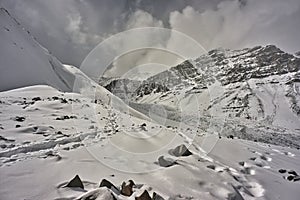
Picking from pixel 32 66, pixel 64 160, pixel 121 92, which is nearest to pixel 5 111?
pixel 64 160

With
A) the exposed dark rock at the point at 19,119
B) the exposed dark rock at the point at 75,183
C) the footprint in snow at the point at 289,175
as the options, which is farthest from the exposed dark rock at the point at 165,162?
the exposed dark rock at the point at 19,119

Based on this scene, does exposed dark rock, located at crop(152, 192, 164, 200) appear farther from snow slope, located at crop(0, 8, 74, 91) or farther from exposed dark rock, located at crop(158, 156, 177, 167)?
snow slope, located at crop(0, 8, 74, 91)

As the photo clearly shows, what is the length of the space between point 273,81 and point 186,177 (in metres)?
125

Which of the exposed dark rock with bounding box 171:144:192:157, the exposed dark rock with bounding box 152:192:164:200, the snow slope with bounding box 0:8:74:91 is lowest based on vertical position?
the exposed dark rock with bounding box 152:192:164:200

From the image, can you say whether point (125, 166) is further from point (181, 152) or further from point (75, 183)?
point (181, 152)

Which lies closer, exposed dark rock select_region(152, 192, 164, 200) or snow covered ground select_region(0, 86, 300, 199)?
exposed dark rock select_region(152, 192, 164, 200)

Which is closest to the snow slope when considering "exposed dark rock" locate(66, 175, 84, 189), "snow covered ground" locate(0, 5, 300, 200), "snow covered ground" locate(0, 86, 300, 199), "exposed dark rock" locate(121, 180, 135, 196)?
"snow covered ground" locate(0, 5, 300, 200)

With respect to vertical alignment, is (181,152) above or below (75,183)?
above

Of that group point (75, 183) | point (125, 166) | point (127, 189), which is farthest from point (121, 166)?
point (75, 183)

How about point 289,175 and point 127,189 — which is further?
point 289,175

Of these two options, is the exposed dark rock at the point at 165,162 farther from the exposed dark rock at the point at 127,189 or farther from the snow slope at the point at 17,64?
the snow slope at the point at 17,64

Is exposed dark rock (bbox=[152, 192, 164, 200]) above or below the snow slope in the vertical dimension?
below

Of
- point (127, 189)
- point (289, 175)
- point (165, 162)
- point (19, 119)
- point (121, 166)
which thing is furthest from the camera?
point (19, 119)

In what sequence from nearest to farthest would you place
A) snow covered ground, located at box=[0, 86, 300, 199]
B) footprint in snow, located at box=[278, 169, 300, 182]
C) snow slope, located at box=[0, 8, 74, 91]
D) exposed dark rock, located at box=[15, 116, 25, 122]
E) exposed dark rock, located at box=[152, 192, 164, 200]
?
exposed dark rock, located at box=[152, 192, 164, 200] → snow covered ground, located at box=[0, 86, 300, 199] → footprint in snow, located at box=[278, 169, 300, 182] → exposed dark rock, located at box=[15, 116, 25, 122] → snow slope, located at box=[0, 8, 74, 91]
